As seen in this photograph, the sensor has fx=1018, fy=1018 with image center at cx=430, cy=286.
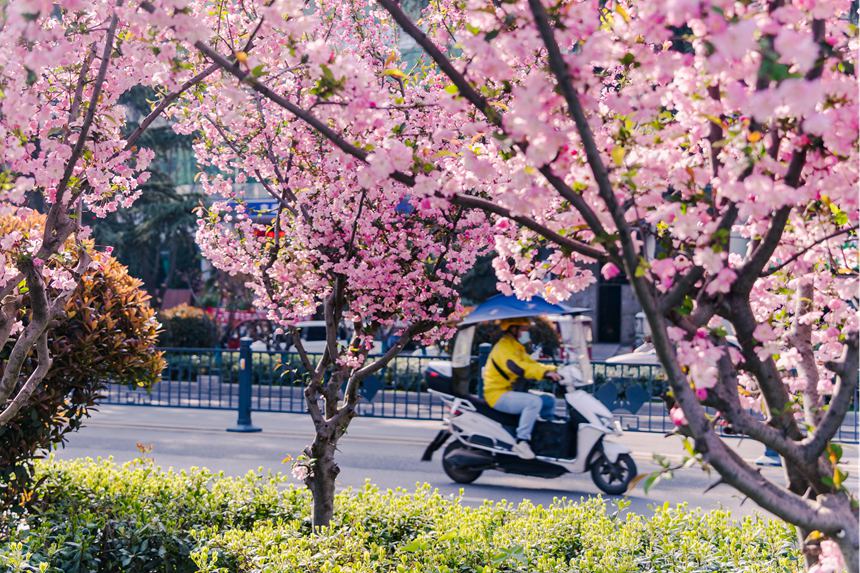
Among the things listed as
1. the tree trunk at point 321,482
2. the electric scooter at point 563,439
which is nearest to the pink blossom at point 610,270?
the tree trunk at point 321,482

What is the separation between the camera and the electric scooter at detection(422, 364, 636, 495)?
410 inches

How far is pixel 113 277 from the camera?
22.1 ft

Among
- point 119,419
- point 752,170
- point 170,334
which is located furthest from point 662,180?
point 170,334

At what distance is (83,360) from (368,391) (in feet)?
31.8

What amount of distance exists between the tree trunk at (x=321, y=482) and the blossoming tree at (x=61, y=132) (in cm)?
167

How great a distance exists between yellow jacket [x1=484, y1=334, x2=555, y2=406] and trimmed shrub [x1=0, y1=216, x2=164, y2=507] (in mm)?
4358

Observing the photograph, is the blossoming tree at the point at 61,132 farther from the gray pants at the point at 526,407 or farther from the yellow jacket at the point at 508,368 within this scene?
the gray pants at the point at 526,407

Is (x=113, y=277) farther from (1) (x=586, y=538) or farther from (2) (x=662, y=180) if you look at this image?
(2) (x=662, y=180)

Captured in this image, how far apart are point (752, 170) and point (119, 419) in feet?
51.7

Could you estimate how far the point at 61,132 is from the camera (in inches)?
181

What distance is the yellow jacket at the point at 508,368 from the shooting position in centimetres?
1021

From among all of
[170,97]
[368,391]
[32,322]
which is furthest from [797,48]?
[368,391]

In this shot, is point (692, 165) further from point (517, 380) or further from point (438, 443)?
point (438, 443)

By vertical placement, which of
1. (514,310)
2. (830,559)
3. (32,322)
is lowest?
(830,559)
